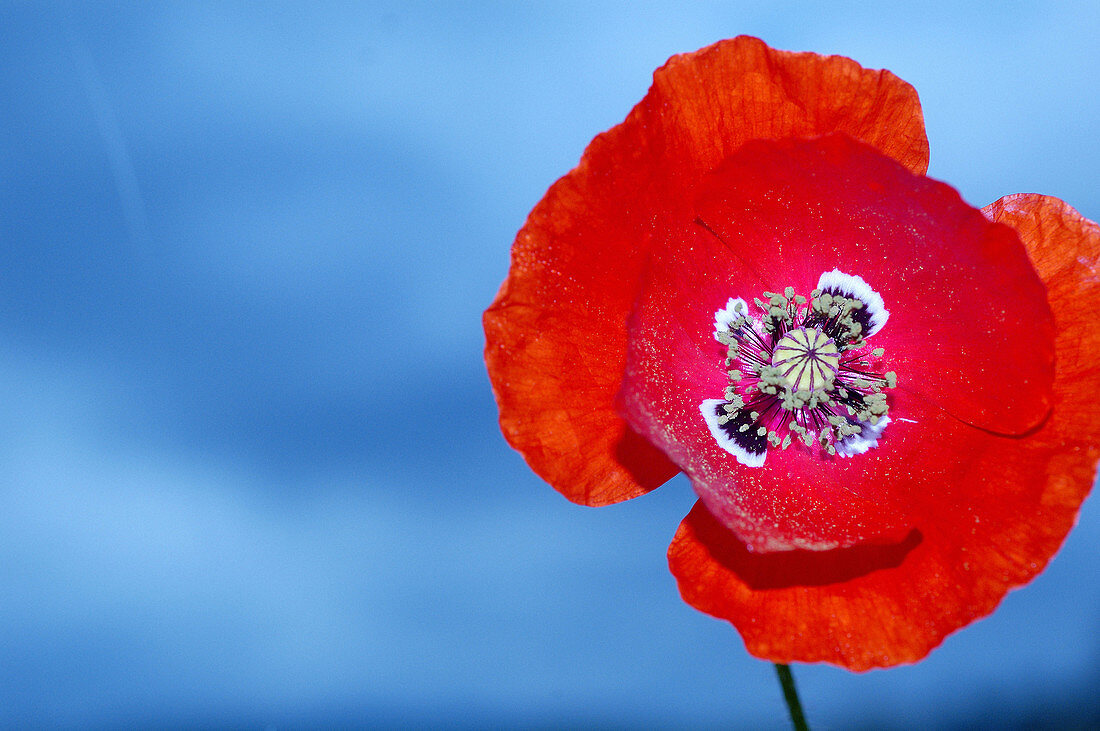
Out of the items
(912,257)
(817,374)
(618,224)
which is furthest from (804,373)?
(618,224)

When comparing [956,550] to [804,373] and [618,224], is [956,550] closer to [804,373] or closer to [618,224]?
[804,373]

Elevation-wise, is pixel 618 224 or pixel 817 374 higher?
pixel 618 224

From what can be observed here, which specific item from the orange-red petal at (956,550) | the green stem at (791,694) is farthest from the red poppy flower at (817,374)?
the green stem at (791,694)

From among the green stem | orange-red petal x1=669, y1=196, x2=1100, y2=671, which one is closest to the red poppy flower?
orange-red petal x1=669, y1=196, x2=1100, y2=671

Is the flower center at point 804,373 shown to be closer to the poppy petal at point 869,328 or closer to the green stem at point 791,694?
the poppy petal at point 869,328

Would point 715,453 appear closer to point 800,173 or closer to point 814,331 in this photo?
point 814,331
